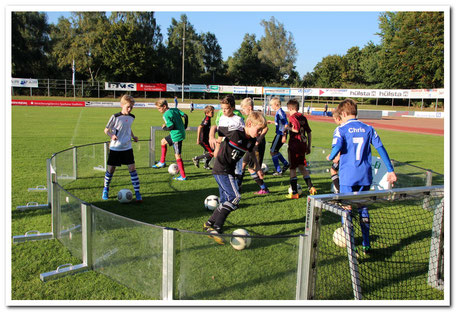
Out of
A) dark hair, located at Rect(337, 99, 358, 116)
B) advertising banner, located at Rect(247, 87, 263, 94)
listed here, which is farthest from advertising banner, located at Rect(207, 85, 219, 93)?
dark hair, located at Rect(337, 99, 358, 116)

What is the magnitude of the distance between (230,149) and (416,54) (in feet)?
168

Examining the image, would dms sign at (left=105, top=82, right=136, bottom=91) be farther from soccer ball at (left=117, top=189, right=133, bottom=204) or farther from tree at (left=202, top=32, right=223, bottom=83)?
soccer ball at (left=117, top=189, right=133, bottom=204)

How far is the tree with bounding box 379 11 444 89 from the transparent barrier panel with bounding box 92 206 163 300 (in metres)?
48.4

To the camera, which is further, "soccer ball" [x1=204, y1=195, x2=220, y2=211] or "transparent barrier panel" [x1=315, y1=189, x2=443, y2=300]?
"soccer ball" [x1=204, y1=195, x2=220, y2=211]

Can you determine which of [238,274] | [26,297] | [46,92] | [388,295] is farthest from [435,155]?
[46,92]

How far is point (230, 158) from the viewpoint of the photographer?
4.97m

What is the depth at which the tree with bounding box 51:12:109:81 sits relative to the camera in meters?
54.1

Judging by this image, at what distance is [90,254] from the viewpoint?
3949 mm

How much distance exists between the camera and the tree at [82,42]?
177 feet

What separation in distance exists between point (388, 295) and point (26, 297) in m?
3.63

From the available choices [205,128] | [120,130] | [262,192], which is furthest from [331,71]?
[120,130]

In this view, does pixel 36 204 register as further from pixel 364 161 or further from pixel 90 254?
pixel 364 161

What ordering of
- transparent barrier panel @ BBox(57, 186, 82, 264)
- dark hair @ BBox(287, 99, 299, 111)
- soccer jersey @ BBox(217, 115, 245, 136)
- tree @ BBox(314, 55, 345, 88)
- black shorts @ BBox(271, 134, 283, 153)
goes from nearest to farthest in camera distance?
transparent barrier panel @ BBox(57, 186, 82, 264) < soccer jersey @ BBox(217, 115, 245, 136) < dark hair @ BBox(287, 99, 299, 111) < black shorts @ BBox(271, 134, 283, 153) < tree @ BBox(314, 55, 345, 88)

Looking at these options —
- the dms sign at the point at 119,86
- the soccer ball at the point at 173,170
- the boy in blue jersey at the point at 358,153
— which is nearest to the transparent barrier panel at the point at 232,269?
the boy in blue jersey at the point at 358,153
